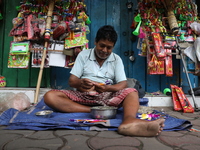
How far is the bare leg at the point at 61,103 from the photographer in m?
1.72

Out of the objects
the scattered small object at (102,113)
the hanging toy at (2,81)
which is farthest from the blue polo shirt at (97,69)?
the hanging toy at (2,81)

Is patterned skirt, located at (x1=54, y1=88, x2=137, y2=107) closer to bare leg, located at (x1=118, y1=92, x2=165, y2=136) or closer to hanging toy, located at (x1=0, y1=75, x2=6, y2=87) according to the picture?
bare leg, located at (x1=118, y1=92, x2=165, y2=136)

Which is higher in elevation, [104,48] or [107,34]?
[107,34]

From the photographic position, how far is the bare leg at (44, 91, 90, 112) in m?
1.72

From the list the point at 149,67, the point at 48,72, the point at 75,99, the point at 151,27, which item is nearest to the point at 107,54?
the point at 75,99

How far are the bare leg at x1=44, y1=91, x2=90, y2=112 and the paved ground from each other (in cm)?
45

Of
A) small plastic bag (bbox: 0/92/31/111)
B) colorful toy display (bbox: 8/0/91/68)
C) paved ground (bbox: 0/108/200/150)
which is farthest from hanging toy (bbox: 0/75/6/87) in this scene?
paved ground (bbox: 0/108/200/150)

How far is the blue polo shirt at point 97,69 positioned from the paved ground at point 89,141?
77 cm

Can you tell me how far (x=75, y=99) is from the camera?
6.04 ft

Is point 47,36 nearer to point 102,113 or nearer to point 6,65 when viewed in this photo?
point 6,65

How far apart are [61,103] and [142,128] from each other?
88 cm

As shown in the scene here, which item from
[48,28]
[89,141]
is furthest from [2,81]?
[89,141]

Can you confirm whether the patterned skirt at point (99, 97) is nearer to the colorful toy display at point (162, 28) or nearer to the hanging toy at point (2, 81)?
the colorful toy display at point (162, 28)

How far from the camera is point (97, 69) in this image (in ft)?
6.45
